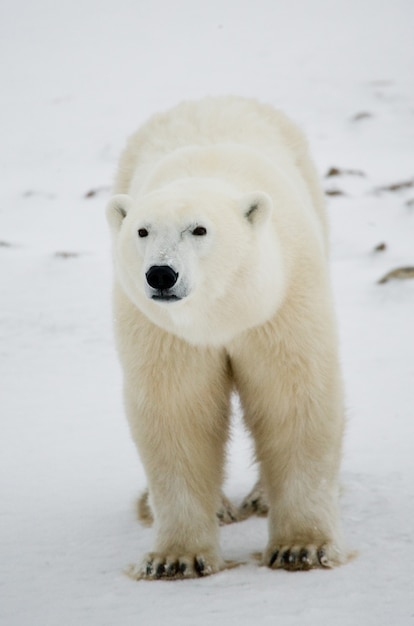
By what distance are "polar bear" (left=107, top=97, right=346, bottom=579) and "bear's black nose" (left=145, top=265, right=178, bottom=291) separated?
0.68 feet

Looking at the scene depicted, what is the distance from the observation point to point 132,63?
23.2 metres

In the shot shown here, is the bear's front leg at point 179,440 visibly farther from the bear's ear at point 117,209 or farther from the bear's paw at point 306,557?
the bear's ear at point 117,209

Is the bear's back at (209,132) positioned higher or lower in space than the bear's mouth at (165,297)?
higher

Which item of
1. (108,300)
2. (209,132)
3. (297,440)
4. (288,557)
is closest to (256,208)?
(297,440)

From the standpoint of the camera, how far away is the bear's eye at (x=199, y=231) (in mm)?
3038

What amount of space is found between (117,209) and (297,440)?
112 centimetres

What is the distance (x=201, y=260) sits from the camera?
3047mm

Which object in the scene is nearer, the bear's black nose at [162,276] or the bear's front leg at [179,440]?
the bear's black nose at [162,276]

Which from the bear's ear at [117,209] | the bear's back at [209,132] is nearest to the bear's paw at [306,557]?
the bear's ear at [117,209]

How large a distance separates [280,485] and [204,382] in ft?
1.68

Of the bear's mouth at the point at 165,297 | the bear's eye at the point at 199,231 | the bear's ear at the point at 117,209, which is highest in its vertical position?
the bear's ear at the point at 117,209

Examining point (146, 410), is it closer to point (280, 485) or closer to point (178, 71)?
point (280, 485)

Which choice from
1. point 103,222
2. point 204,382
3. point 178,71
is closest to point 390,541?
point 204,382

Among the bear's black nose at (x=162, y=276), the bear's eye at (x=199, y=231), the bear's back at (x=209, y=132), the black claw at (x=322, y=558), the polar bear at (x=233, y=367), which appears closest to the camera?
the bear's black nose at (x=162, y=276)
